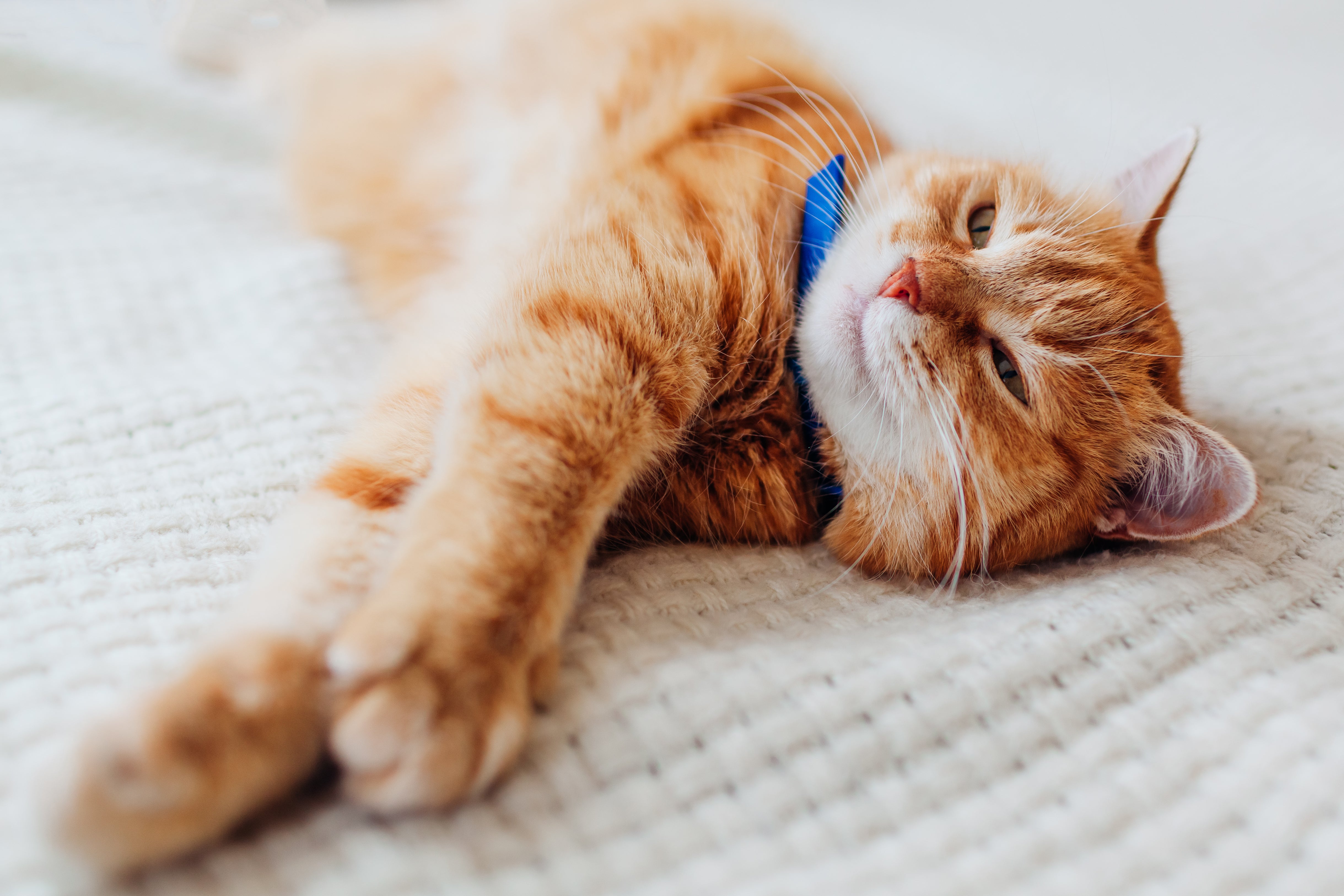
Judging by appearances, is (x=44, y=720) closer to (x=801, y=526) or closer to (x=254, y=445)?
(x=254, y=445)

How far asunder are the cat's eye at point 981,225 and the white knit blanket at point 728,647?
1.12 ft

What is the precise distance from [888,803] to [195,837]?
0.55 m

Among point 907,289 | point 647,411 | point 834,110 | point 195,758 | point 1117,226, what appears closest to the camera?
point 195,758

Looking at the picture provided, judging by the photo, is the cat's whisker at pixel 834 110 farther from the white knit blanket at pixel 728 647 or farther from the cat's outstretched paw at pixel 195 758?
the cat's outstretched paw at pixel 195 758

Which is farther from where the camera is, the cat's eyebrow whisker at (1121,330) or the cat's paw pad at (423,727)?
the cat's eyebrow whisker at (1121,330)

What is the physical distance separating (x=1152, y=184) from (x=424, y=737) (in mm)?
1378

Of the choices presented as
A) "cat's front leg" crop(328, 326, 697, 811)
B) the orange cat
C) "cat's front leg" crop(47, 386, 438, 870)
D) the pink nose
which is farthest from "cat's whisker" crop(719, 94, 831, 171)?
"cat's front leg" crop(47, 386, 438, 870)

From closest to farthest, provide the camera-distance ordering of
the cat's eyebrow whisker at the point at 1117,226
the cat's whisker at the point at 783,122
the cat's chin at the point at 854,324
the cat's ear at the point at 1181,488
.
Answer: the cat's ear at the point at 1181,488
the cat's chin at the point at 854,324
the cat's eyebrow whisker at the point at 1117,226
the cat's whisker at the point at 783,122

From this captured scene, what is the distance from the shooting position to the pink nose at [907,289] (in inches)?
42.5

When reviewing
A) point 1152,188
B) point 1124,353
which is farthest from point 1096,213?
point 1124,353

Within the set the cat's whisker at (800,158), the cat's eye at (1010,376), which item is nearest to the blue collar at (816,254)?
the cat's whisker at (800,158)

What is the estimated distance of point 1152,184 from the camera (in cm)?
134

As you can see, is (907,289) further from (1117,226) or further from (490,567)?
(490,567)

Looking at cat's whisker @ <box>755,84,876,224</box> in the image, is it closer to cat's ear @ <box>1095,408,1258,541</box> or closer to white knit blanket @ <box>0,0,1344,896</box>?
white knit blanket @ <box>0,0,1344,896</box>
